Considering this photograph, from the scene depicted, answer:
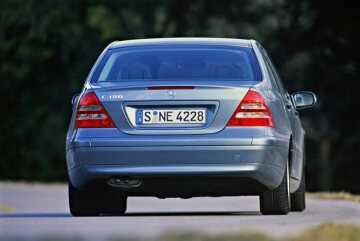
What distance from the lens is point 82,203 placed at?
1230 cm

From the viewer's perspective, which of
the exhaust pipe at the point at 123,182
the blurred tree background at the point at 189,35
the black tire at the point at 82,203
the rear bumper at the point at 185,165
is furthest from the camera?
the blurred tree background at the point at 189,35

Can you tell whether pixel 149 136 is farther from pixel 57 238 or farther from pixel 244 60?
pixel 57 238

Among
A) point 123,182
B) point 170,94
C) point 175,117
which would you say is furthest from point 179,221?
point 170,94

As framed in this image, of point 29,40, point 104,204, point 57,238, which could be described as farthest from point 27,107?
point 57,238

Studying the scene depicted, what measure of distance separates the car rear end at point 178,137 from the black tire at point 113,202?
0.74 m

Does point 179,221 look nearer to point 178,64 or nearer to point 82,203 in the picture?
point 82,203

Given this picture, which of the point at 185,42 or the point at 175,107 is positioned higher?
the point at 185,42

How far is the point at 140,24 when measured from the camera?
4216 centimetres

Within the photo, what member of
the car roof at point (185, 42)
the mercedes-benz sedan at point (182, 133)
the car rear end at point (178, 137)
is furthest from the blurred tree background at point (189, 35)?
the car rear end at point (178, 137)

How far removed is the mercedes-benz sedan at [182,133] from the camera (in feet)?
37.3

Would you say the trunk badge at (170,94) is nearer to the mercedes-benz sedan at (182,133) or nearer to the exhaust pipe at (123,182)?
the mercedes-benz sedan at (182,133)

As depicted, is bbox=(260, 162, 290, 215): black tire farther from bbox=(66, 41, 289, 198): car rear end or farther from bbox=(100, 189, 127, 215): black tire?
bbox=(100, 189, 127, 215): black tire

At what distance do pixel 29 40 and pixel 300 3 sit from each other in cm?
694

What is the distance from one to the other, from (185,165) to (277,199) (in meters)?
1.07
